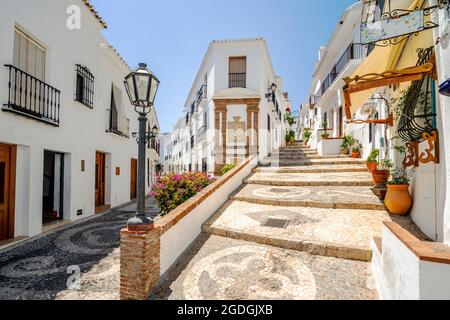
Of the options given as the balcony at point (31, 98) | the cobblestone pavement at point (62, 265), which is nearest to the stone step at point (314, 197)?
the cobblestone pavement at point (62, 265)

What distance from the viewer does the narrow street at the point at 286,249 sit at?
3.16 meters

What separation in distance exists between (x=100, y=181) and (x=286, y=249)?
10.0 m

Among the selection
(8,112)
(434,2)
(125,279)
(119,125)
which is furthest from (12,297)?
(119,125)

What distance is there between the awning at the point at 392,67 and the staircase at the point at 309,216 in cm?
216

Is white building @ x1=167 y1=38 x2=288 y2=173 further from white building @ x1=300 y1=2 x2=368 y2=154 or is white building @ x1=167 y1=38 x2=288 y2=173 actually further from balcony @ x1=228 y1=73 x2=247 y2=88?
white building @ x1=300 y1=2 x2=368 y2=154

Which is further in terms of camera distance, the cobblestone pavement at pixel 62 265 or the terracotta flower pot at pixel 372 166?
the terracotta flower pot at pixel 372 166

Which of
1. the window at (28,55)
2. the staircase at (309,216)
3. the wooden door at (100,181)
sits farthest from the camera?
the wooden door at (100,181)

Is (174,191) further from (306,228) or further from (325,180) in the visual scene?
(325,180)

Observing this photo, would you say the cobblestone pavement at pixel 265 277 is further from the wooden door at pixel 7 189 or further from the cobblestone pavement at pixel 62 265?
the wooden door at pixel 7 189

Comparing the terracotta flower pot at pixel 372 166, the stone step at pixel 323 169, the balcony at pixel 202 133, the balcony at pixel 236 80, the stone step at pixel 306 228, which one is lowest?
the stone step at pixel 306 228

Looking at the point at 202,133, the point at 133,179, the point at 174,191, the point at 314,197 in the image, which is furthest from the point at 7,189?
the point at 202,133

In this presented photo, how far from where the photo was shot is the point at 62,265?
466cm
